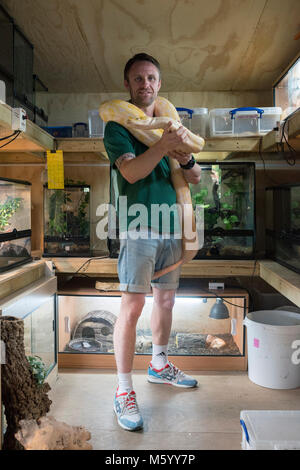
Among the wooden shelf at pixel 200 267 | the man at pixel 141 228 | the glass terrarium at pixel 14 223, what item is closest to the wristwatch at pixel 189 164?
the man at pixel 141 228

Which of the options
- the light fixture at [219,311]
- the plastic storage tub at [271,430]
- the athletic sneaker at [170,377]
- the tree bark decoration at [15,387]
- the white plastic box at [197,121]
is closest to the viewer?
the plastic storage tub at [271,430]

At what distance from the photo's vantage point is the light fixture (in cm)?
249

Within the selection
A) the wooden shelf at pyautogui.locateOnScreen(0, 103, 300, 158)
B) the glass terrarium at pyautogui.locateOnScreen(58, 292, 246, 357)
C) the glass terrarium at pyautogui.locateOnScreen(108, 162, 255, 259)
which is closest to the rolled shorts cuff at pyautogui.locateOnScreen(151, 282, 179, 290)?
the glass terrarium at pyautogui.locateOnScreen(58, 292, 246, 357)

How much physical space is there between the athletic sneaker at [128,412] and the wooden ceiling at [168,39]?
1968mm

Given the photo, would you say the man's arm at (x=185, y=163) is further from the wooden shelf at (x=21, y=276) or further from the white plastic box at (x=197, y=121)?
the wooden shelf at (x=21, y=276)

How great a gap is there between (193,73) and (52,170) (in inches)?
48.0

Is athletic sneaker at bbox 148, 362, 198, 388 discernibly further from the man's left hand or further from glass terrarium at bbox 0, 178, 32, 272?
the man's left hand

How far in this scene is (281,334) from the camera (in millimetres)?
2115

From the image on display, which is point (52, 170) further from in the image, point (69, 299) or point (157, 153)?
point (157, 153)

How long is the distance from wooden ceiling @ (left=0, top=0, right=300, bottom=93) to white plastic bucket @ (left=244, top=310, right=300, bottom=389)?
66.1 inches

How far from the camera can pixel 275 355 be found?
2145 millimetres

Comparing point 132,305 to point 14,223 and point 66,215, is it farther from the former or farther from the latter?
point 66,215

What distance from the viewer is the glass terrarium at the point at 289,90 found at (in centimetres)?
238

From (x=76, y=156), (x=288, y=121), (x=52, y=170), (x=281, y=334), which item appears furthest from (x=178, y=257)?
(x=76, y=156)
